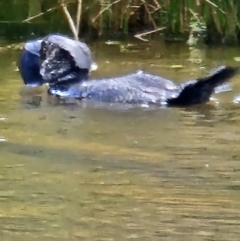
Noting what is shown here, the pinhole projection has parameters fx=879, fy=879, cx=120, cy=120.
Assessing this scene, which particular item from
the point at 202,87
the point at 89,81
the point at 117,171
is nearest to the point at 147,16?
the point at 89,81

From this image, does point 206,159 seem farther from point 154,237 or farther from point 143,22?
point 143,22

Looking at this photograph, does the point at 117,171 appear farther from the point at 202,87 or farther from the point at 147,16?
the point at 147,16

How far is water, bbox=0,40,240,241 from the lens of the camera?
354 centimetres

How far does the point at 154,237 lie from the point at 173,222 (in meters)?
0.22

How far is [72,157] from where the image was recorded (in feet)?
15.2

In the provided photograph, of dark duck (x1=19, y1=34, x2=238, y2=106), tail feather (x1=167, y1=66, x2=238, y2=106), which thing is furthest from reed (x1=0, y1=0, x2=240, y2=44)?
tail feather (x1=167, y1=66, x2=238, y2=106)

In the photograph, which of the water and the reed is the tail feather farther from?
the reed

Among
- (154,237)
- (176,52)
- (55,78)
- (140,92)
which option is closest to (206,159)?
(154,237)

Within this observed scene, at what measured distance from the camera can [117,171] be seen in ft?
14.4

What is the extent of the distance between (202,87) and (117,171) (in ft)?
6.40

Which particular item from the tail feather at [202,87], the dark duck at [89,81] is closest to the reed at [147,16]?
the dark duck at [89,81]

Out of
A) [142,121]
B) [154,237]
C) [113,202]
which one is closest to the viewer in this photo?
[154,237]

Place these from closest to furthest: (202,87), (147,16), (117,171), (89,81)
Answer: (117,171)
(202,87)
(89,81)
(147,16)

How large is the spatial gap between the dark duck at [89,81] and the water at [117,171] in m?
0.17
